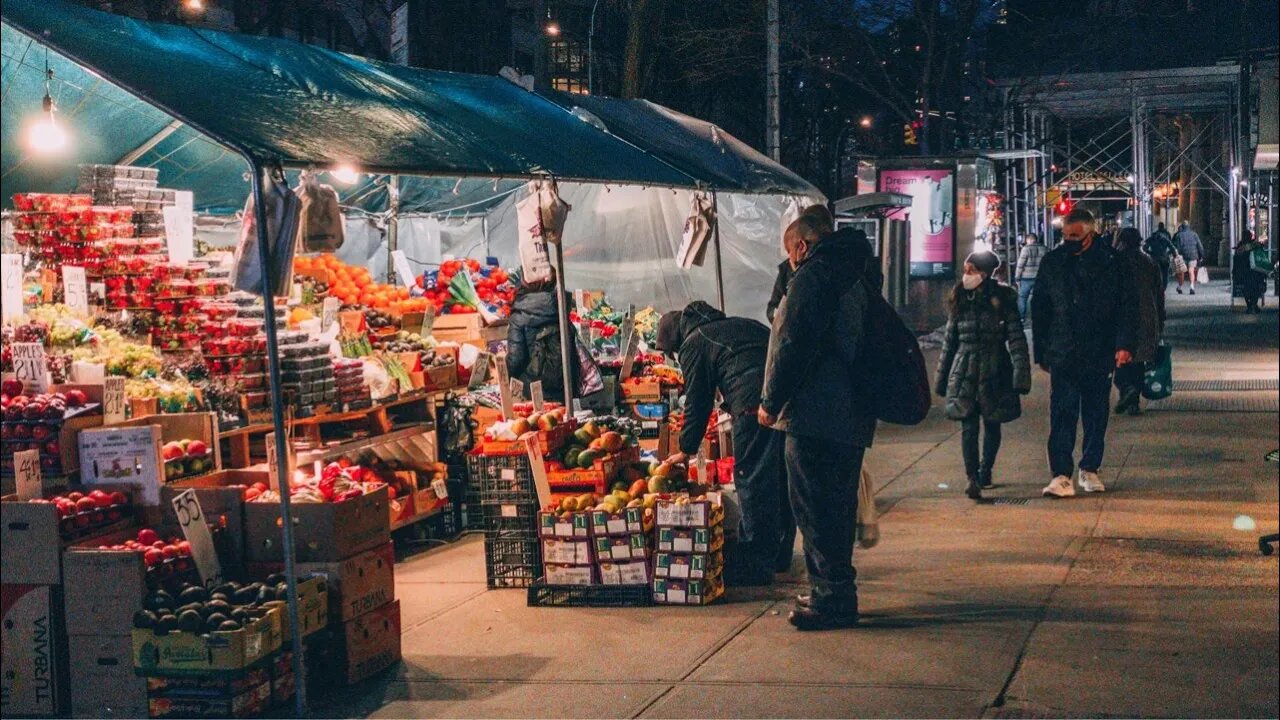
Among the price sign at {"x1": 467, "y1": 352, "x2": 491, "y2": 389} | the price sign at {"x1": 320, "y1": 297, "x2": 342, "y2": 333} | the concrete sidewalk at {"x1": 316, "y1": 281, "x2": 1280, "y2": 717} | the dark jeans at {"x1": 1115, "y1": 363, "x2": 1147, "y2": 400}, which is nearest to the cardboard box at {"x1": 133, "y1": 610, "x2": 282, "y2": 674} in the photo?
→ the concrete sidewalk at {"x1": 316, "y1": 281, "x2": 1280, "y2": 717}

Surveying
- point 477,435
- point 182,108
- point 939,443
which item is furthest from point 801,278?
point 939,443

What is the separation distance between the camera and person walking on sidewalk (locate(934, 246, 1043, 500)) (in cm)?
1024

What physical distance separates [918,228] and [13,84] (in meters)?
17.5

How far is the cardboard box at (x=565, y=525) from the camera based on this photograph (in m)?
7.73

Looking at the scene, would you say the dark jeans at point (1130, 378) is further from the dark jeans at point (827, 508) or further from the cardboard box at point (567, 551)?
the cardboard box at point (567, 551)

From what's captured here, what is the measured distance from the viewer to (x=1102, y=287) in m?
10.2

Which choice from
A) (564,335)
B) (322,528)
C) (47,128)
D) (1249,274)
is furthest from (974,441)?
(1249,274)

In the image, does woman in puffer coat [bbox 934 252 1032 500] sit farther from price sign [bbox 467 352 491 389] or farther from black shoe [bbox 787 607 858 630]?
price sign [bbox 467 352 491 389]

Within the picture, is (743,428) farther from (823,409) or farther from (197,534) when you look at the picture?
(197,534)

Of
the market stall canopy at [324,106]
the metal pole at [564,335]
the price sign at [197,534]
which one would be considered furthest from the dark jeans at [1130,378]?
the price sign at [197,534]

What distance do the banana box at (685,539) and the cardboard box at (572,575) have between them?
42 cm

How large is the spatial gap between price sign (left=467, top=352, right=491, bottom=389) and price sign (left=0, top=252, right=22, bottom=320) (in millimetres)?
3892

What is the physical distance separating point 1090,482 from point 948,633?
165 inches

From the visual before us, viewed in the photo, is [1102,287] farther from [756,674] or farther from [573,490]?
[756,674]
